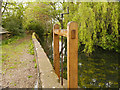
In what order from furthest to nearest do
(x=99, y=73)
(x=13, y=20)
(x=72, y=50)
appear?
(x=13, y=20)
(x=99, y=73)
(x=72, y=50)

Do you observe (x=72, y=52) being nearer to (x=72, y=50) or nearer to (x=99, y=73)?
(x=72, y=50)

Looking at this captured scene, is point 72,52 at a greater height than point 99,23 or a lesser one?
lesser

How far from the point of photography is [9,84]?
2.73 metres

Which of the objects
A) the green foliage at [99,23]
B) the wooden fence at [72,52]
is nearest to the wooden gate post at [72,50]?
the wooden fence at [72,52]

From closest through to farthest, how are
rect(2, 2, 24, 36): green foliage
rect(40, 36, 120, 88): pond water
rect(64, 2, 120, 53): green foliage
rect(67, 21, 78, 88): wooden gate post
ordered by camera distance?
rect(67, 21, 78, 88): wooden gate post
rect(40, 36, 120, 88): pond water
rect(64, 2, 120, 53): green foliage
rect(2, 2, 24, 36): green foliage

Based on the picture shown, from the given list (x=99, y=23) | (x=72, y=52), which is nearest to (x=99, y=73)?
(x=99, y=23)

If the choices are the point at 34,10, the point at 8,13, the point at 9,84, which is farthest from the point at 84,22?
the point at 8,13

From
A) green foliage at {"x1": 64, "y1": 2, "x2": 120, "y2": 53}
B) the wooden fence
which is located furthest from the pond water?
the wooden fence

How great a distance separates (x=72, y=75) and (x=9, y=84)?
79.5 inches

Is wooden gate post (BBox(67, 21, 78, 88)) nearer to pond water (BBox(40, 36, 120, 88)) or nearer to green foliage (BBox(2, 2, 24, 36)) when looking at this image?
pond water (BBox(40, 36, 120, 88))

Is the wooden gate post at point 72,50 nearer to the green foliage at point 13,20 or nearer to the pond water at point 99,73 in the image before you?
the pond water at point 99,73

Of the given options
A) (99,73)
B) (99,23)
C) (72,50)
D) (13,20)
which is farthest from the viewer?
(13,20)

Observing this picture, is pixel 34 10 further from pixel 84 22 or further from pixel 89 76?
pixel 89 76

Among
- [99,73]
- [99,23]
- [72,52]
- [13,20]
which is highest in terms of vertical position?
[13,20]
